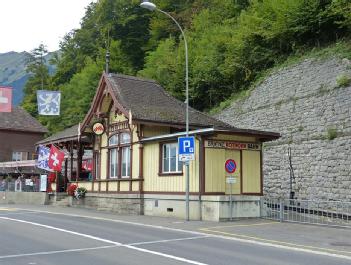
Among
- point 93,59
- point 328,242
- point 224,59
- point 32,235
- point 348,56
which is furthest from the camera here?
point 93,59

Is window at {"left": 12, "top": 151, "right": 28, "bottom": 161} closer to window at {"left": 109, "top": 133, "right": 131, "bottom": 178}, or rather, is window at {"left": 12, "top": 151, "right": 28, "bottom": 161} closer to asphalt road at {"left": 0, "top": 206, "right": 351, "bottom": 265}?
window at {"left": 109, "top": 133, "right": 131, "bottom": 178}

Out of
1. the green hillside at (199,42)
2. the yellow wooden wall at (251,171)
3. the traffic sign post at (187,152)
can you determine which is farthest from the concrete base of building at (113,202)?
the green hillside at (199,42)

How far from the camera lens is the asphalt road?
11.3 metres

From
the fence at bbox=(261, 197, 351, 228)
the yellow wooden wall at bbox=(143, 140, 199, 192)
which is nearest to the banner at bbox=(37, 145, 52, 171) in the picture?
the yellow wooden wall at bbox=(143, 140, 199, 192)

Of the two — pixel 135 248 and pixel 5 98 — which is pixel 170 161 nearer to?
pixel 135 248

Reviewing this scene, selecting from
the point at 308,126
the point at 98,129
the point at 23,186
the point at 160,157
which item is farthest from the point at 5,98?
the point at 308,126

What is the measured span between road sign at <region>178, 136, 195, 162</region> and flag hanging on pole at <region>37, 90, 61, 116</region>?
1497cm

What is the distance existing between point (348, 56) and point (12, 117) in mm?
48354

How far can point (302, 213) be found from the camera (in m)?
21.1

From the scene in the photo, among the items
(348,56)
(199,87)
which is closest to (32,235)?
(348,56)

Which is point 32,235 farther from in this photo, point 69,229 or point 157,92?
point 157,92

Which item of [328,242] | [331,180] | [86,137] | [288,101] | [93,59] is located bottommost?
[328,242]

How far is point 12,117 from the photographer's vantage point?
65.7 m

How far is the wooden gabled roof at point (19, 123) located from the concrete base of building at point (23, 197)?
23.7 meters
